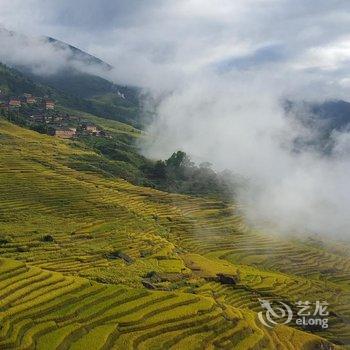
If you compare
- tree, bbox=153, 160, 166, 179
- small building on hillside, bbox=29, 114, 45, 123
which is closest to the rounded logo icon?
tree, bbox=153, 160, 166, 179

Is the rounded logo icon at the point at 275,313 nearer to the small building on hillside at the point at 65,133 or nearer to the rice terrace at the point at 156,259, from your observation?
the rice terrace at the point at 156,259

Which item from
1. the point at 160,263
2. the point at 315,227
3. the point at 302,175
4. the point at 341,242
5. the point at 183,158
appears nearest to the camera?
the point at 160,263

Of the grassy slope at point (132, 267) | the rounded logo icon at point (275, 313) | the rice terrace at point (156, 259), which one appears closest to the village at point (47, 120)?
the rice terrace at point (156, 259)

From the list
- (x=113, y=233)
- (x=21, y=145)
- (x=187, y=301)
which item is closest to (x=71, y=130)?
(x=21, y=145)

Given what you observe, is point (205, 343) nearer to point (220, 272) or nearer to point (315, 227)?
point (220, 272)

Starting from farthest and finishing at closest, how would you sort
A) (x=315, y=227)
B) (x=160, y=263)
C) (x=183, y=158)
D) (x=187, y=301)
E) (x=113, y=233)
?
(x=183, y=158) → (x=315, y=227) → (x=113, y=233) → (x=160, y=263) → (x=187, y=301)

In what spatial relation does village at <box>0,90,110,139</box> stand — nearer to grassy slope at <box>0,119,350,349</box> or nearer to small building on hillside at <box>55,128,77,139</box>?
small building on hillside at <box>55,128,77,139</box>
